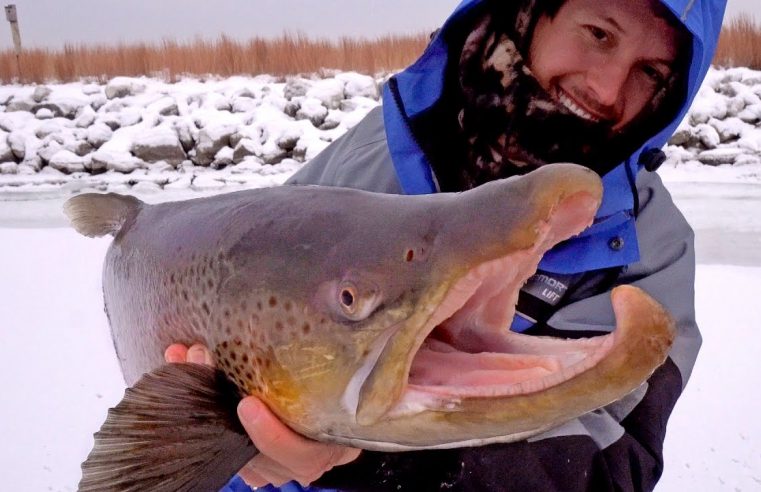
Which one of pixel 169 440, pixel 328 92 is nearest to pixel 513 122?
pixel 169 440

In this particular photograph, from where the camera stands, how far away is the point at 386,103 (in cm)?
254

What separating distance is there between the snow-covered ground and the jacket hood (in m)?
1.23

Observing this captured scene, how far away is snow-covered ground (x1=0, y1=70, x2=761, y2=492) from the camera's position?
2.82 metres

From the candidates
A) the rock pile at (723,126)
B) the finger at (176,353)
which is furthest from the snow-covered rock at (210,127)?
the finger at (176,353)

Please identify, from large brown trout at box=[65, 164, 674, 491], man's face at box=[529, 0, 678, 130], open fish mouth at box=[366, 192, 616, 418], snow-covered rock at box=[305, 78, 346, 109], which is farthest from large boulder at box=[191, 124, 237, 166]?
open fish mouth at box=[366, 192, 616, 418]

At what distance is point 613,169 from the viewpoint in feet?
7.18

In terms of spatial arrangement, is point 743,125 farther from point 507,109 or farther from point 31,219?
point 31,219

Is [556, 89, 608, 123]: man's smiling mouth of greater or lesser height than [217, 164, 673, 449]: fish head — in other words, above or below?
above

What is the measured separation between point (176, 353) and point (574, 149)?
1.45 meters

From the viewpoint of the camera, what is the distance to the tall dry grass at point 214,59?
40.9ft

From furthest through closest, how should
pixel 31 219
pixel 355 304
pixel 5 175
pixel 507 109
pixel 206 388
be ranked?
pixel 5 175 → pixel 31 219 → pixel 507 109 → pixel 206 388 → pixel 355 304

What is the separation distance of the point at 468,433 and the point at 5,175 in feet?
34.9

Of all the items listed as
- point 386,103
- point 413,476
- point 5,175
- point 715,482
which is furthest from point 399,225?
point 5,175

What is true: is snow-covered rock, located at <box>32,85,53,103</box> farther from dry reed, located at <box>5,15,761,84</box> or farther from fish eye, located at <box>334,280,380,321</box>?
fish eye, located at <box>334,280,380,321</box>
